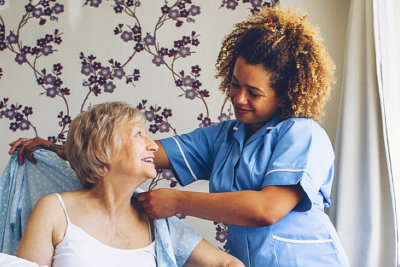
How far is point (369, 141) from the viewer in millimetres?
1721

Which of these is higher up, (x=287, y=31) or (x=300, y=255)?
(x=287, y=31)

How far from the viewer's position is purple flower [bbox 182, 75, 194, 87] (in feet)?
7.02

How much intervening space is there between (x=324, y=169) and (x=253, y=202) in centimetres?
28

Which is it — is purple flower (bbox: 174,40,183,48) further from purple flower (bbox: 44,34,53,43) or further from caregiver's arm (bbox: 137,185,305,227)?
caregiver's arm (bbox: 137,185,305,227)

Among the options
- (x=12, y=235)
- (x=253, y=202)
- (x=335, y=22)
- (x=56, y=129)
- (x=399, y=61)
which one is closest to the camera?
(x=253, y=202)

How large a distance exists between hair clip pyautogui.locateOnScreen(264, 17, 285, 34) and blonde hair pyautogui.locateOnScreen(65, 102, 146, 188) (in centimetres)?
62

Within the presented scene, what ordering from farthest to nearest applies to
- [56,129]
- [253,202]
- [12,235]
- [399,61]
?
[56,129] → [399,61] → [12,235] → [253,202]

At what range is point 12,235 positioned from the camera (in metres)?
1.46

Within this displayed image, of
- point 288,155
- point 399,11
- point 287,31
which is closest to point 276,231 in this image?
point 288,155

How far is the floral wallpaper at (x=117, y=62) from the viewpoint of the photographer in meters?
2.14

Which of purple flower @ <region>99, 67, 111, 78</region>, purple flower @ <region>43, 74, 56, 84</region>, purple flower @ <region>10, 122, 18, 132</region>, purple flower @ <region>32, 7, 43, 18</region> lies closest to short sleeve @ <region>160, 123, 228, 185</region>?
purple flower @ <region>99, 67, 111, 78</region>

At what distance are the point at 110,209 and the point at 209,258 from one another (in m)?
0.39

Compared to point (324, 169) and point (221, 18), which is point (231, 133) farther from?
point (221, 18)

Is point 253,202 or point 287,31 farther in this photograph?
point 287,31
